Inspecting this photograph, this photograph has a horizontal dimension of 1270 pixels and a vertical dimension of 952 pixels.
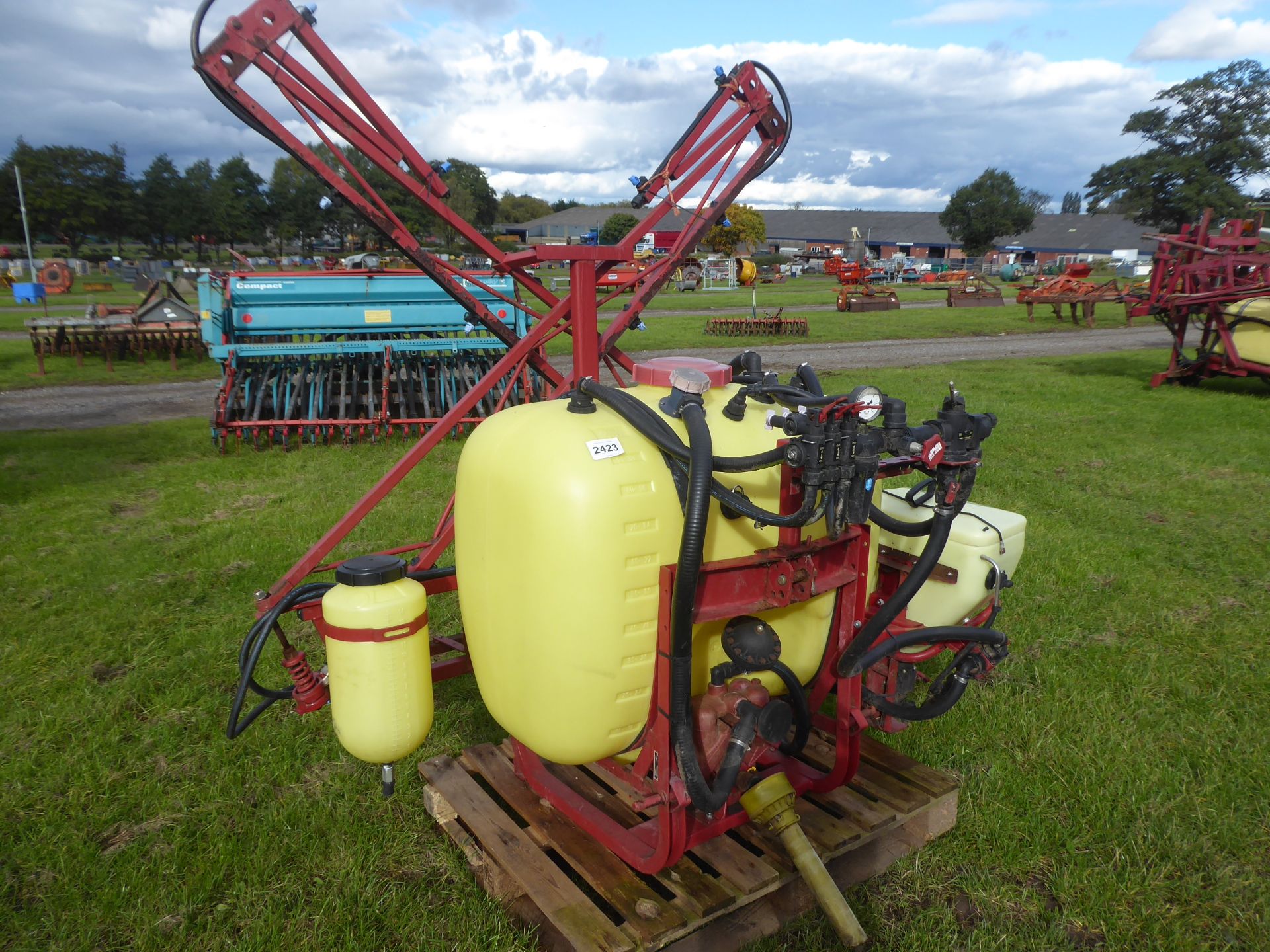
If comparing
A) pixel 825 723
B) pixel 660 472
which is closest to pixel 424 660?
pixel 660 472

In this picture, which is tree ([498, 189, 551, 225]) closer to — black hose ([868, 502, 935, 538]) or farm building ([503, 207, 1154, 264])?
farm building ([503, 207, 1154, 264])

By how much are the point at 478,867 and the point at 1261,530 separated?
17.6 ft

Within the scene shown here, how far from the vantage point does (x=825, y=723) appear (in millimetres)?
2645

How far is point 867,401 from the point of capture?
6.38 ft

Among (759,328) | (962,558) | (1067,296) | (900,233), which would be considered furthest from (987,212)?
(962,558)

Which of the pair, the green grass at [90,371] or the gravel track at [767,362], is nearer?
the gravel track at [767,362]

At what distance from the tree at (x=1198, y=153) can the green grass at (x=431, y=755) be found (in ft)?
158

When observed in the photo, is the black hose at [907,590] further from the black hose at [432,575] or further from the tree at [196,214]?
the tree at [196,214]

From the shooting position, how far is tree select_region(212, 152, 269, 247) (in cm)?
5359

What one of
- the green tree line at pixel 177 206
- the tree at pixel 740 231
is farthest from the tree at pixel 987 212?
the green tree line at pixel 177 206

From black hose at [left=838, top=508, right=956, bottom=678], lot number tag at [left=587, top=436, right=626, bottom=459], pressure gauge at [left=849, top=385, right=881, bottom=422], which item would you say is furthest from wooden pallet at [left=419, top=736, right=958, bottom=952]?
pressure gauge at [left=849, top=385, right=881, bottom=422]

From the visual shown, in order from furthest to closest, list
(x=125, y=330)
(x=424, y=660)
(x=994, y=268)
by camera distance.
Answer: (x=994, y=268), (x=125, y=330), (x=424, y=660)

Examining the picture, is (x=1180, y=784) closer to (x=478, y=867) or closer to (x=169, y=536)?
(x=478, y=867)

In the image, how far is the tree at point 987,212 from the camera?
51938mm
